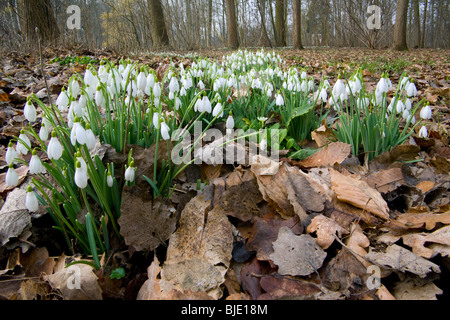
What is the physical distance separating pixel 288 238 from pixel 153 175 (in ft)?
2.43

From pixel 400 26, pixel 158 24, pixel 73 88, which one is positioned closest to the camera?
pixel 73 88

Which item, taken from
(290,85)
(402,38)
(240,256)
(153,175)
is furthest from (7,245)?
(402,38)

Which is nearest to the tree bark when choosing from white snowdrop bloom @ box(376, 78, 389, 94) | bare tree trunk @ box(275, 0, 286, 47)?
white snowdrop bloom @ box(376, 78, 389, 94)

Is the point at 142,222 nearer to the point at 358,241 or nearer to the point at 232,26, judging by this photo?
the point at 358,241

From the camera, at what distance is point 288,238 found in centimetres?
117

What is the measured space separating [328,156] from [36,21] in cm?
905

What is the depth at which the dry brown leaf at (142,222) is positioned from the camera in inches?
47.1

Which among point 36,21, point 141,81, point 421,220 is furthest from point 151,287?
point 36,21

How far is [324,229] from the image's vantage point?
3.93 ft

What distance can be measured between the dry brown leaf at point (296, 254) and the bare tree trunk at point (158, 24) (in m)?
11.3

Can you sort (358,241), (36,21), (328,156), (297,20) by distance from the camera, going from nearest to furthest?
(358,241), (328,156), (36,21), (297,20)
